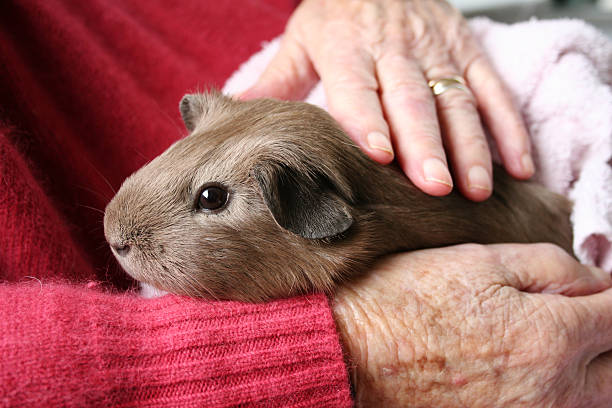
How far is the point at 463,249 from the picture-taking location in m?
1.55

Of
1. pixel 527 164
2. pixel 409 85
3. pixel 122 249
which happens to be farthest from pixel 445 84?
pixel 122 249

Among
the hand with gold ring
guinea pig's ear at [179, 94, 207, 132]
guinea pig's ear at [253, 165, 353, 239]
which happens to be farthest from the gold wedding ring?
guinea pig's ear at [179, 94, 207, 132]

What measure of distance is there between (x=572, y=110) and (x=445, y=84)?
0.49 metres

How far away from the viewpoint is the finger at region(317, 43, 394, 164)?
147cm

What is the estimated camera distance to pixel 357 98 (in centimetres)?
165

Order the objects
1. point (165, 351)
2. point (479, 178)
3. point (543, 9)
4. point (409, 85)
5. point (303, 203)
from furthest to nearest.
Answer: point (543, 9)
point (409, 85)
point (479, 178)
point (303, 203)
point (165, 351)

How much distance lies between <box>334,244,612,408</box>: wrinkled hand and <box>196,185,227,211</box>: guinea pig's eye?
43cm

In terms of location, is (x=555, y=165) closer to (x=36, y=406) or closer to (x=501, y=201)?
(x=501, y=201)

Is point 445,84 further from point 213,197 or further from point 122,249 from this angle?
point 122,249

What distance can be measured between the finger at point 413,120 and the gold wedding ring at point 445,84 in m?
0.06

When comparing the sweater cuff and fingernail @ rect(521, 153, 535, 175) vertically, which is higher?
fingernail @ rect(521, 153, 535, 175)

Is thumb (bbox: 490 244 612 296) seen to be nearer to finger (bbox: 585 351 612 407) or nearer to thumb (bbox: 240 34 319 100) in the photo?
finger (bbox: 585 351 612 407)

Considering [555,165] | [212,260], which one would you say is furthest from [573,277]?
[212,260]

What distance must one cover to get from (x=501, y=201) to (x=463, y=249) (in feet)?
0.93
